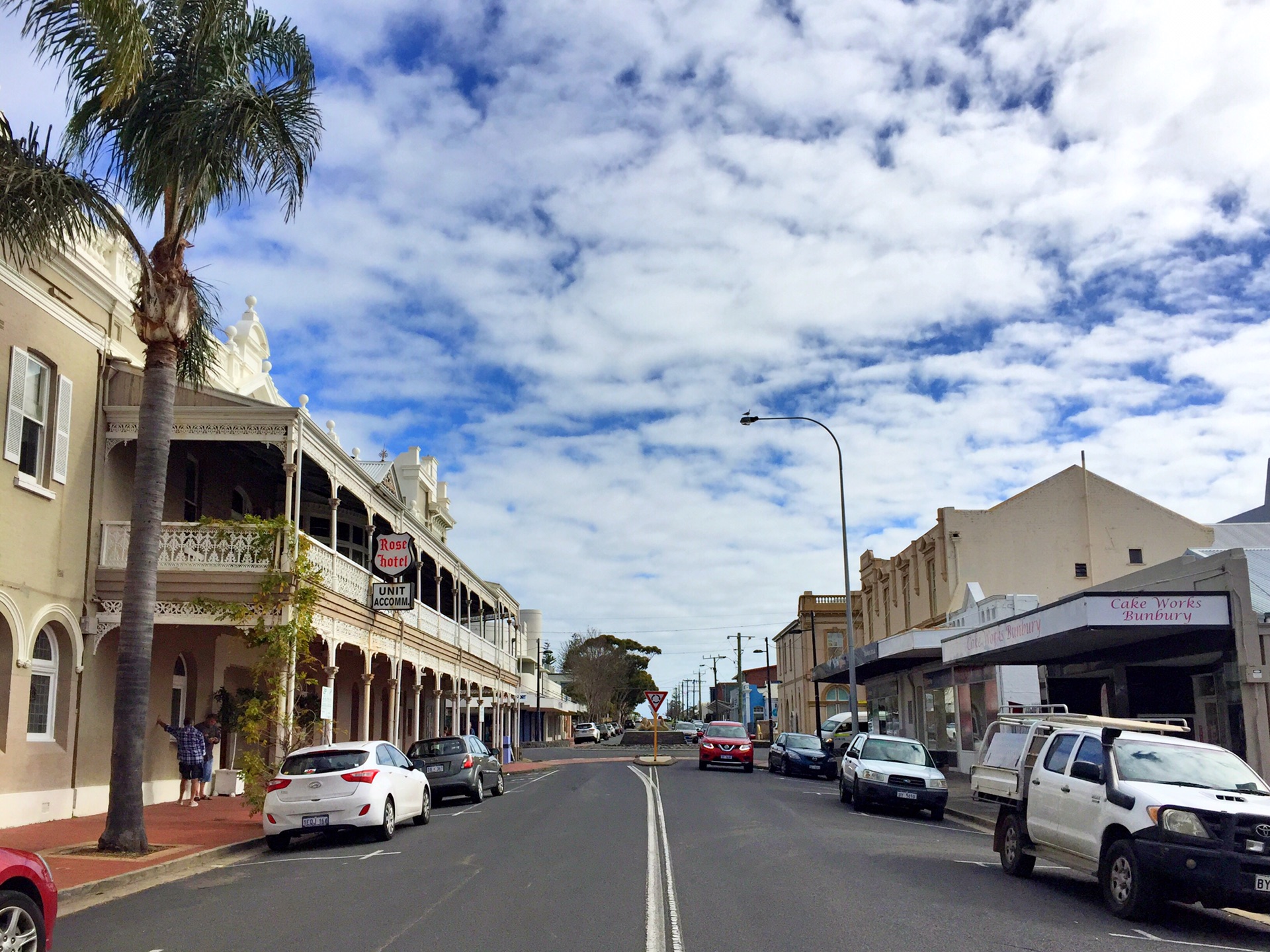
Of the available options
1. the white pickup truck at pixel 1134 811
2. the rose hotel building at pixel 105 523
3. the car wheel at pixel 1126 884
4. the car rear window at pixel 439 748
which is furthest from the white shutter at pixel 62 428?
the car wheel at pixel 1126 884

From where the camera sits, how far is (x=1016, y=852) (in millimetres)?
12945

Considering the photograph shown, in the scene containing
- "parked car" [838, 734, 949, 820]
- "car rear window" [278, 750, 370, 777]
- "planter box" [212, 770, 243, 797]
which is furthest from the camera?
"planter box" [212, 770, 243, 797]

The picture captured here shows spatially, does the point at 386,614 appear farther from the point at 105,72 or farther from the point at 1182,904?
the point at 1182,904

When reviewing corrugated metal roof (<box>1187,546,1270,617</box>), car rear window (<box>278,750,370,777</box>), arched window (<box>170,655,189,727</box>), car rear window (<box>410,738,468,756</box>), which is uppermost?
corrugated metal roof (<box>1187,546,1270,617</box>)

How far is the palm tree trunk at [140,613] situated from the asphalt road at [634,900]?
1.46 meters

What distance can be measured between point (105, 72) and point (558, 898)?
35.9 feet

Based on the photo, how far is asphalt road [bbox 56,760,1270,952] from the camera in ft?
29.8

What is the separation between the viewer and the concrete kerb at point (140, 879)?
37.4ft

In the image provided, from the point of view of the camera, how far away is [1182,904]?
1155cm

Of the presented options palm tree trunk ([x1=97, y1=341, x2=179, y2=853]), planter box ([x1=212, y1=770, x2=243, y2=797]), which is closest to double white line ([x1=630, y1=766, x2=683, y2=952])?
palm tree trunk ([x1=97, y1=341, x2=179, y2=853])

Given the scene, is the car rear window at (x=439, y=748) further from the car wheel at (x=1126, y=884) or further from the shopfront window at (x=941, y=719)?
the shopfront window at (x=941, y=719)

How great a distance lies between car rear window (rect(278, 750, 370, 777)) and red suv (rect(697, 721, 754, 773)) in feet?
78.6

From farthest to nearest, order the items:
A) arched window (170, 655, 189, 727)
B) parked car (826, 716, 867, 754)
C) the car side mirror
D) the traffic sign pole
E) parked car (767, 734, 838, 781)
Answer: the traffic sign pole, parked car (826, 716, 867, 754), parked car (767, 734, 838, 781), arched window (170, 655, 189, 727), the car side mirror

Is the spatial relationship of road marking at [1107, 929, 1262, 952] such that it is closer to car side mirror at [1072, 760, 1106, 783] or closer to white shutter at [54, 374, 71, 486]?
car side mirror at [1072, 760, 1106, 783]
